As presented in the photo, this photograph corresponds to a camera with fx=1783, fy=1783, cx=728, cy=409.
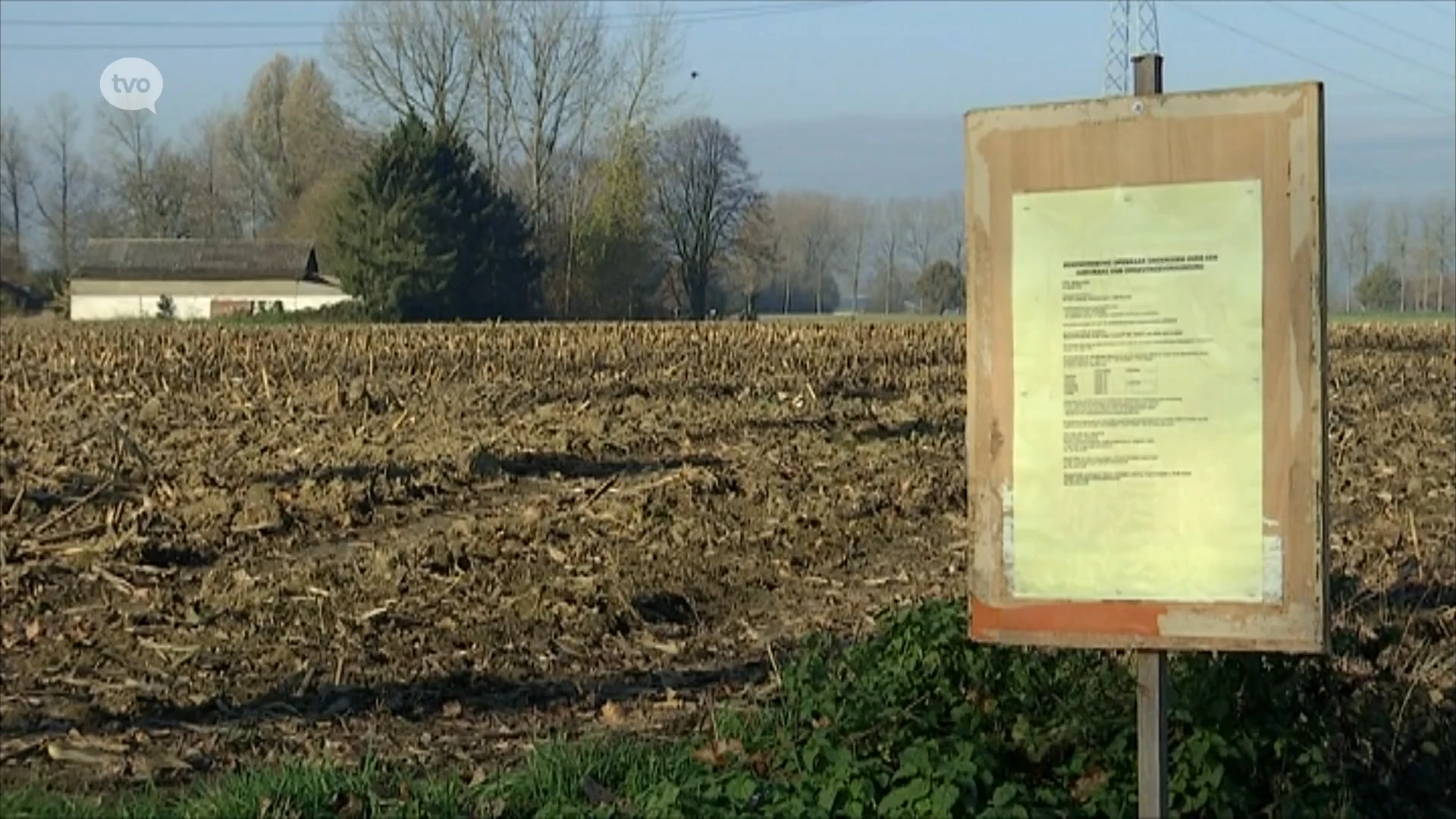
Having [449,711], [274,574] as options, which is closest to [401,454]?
[274,574]

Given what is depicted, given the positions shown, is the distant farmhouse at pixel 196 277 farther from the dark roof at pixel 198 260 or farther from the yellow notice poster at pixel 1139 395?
the yellow notice poster at pixel 1139 395

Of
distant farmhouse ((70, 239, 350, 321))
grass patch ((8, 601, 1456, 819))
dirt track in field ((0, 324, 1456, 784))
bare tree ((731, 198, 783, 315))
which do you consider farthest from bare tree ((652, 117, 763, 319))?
grass patch ((8, 601, 1456, 819))

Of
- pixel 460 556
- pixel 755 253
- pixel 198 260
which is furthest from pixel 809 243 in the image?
pixel 460 556

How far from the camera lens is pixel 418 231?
208ft

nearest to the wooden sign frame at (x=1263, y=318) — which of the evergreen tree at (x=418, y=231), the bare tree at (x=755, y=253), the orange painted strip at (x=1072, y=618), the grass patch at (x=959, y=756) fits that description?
the orange painted strip at (x=1072, y=618)

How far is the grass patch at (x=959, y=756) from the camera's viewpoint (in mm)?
5758

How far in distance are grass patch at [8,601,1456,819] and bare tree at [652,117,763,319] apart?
74.0m

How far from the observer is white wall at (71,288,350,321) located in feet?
251

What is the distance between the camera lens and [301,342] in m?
39.7

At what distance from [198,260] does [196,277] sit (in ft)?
2.77

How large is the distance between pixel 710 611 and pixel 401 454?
21.2 feet

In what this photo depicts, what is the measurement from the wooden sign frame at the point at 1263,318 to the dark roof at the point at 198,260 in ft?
252

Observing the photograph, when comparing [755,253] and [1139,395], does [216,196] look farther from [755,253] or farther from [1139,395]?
[1139,395]

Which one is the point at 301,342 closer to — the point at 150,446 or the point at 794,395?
the point at 794,395
